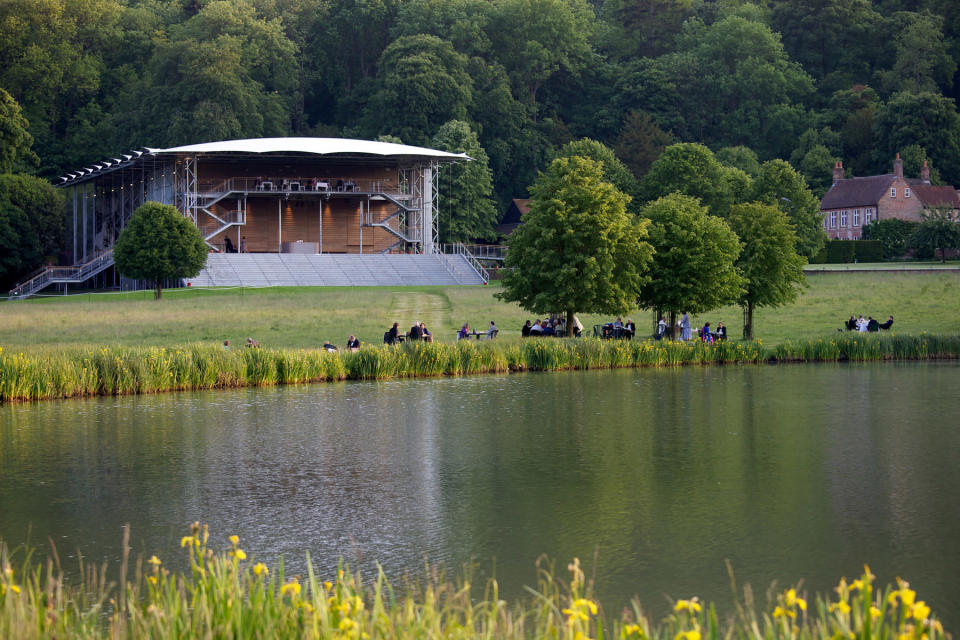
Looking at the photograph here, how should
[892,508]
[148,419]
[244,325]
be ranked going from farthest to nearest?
[244,325] < [148,419] < [892,508]

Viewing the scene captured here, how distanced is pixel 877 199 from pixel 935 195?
509 centimetres

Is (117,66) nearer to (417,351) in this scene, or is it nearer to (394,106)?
(394,106)

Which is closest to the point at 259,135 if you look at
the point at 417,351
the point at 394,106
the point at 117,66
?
the point at 394,106

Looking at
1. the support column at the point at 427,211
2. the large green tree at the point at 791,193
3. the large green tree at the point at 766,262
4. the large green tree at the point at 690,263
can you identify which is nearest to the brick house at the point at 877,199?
the large green tree at the point at 791,193

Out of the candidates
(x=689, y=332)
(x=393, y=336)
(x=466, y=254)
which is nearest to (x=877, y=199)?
(x=466, y=254)

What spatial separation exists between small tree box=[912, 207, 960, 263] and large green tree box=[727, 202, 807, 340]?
29821mm

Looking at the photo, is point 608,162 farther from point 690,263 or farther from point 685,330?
point 685,330

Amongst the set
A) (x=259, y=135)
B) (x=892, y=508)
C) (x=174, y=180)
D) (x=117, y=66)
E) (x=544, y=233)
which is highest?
(x=117, y=66)

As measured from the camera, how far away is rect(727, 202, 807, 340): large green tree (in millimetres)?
36875

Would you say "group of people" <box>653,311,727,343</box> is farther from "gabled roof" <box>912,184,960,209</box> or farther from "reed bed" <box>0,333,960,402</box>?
"gabled roof" <box>912,184,960,209</box>

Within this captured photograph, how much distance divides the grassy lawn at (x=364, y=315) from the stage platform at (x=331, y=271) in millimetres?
8468

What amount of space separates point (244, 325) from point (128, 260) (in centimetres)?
1946

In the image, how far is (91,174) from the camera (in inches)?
2805

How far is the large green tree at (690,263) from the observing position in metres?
34.4
